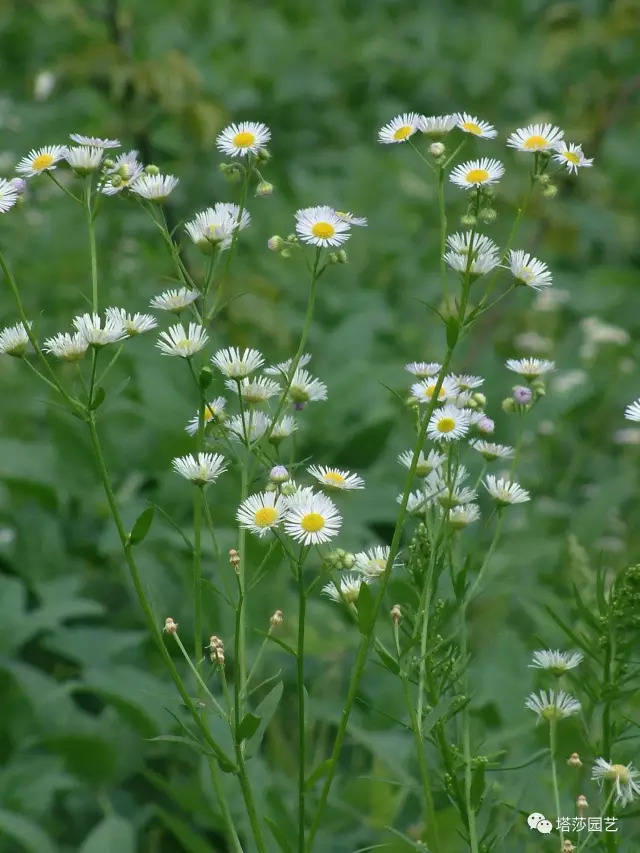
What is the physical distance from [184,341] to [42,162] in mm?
242

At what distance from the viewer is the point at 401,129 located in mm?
1220

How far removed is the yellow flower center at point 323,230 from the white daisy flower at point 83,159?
0.76 ft

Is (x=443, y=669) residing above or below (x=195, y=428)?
below

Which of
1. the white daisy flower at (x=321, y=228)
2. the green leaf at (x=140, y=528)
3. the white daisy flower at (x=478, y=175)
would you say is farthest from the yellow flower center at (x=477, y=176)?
the green leaf at (x=140, y=528)

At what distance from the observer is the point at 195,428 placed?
1317 millimetres

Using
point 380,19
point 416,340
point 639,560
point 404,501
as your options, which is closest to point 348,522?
point 639,560

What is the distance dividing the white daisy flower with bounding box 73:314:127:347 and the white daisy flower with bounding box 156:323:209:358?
0.15ft

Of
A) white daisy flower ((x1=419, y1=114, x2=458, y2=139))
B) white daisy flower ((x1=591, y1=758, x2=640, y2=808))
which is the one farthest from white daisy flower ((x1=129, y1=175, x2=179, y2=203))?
white daisy flower ((x1=591, y1=758, x2=640, y2=808))

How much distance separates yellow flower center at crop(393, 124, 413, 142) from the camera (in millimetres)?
1197

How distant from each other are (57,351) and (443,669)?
1.60ft

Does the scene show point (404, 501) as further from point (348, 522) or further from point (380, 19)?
point (380, 19)

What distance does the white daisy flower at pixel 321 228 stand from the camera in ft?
3.86

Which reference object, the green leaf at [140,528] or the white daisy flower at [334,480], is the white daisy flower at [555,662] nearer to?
the white daisy flower at [334,480]

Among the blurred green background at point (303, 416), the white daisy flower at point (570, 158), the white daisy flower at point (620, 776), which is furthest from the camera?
the blurred green background at point (303, 416)
